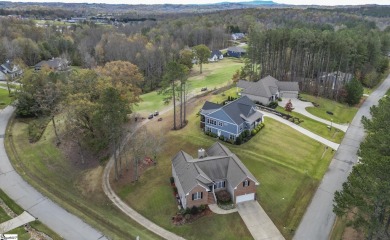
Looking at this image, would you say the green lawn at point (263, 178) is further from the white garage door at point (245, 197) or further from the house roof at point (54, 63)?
the house roof at point (54, 63)

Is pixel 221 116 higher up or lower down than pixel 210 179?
higher up

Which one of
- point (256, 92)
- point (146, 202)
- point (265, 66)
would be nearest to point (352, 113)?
point (256, 92)

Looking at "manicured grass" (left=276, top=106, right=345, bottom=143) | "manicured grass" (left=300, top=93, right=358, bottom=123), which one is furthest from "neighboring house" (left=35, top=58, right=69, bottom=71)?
"manicured grass" (left=276, top=106, right=345, bottom=143)

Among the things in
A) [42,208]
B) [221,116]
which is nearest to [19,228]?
[42,208]

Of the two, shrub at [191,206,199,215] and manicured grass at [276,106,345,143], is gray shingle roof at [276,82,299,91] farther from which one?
shrub at [191,206,199,215]

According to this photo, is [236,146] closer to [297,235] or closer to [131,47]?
[297,235]

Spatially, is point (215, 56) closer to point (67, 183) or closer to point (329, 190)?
point (67, 183)
